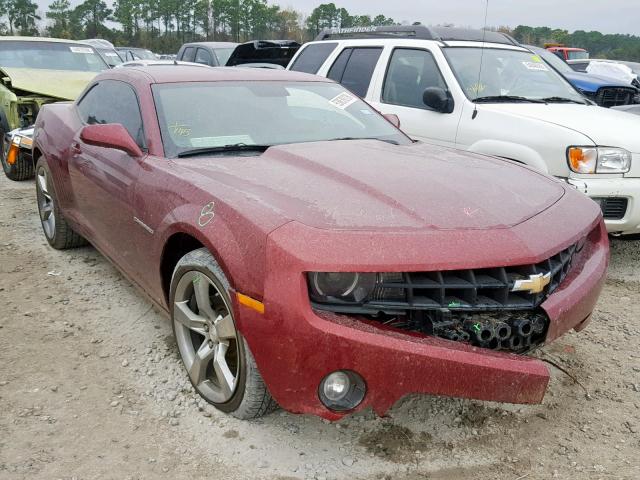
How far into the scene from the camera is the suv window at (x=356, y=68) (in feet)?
20.3

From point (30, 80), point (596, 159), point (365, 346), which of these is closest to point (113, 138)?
point (365, 346)

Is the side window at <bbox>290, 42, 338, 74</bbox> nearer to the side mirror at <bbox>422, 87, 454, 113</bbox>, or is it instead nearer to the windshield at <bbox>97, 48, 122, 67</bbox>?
the side mirror at <bbox>422, 87, 454, 113</bbox>

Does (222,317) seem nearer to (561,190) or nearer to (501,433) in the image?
(501,433)

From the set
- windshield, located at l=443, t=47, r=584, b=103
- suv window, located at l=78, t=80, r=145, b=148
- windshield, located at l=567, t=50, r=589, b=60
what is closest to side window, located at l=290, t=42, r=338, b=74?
windshield, located at l=443, t=47, r=584, b=103

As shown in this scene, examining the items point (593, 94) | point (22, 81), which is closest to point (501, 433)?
point (22, 81)

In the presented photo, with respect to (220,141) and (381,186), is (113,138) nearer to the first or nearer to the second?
(220,141)

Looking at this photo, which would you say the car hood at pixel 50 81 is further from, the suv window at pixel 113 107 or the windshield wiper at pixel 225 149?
the windshield wiper at pixel 225 149

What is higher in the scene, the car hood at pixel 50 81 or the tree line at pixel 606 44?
the tree line at pixel 606 44

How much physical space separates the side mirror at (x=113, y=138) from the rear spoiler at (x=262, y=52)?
7997 millimetres

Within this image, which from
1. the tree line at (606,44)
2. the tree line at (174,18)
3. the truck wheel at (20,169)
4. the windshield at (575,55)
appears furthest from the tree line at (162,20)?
the truck wheel at (20,169)

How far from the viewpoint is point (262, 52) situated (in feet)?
36.4

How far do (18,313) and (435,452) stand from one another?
106 inches

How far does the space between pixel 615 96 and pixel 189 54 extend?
27.7 ft

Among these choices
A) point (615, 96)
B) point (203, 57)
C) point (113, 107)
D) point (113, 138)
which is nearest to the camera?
point (113, 138)
